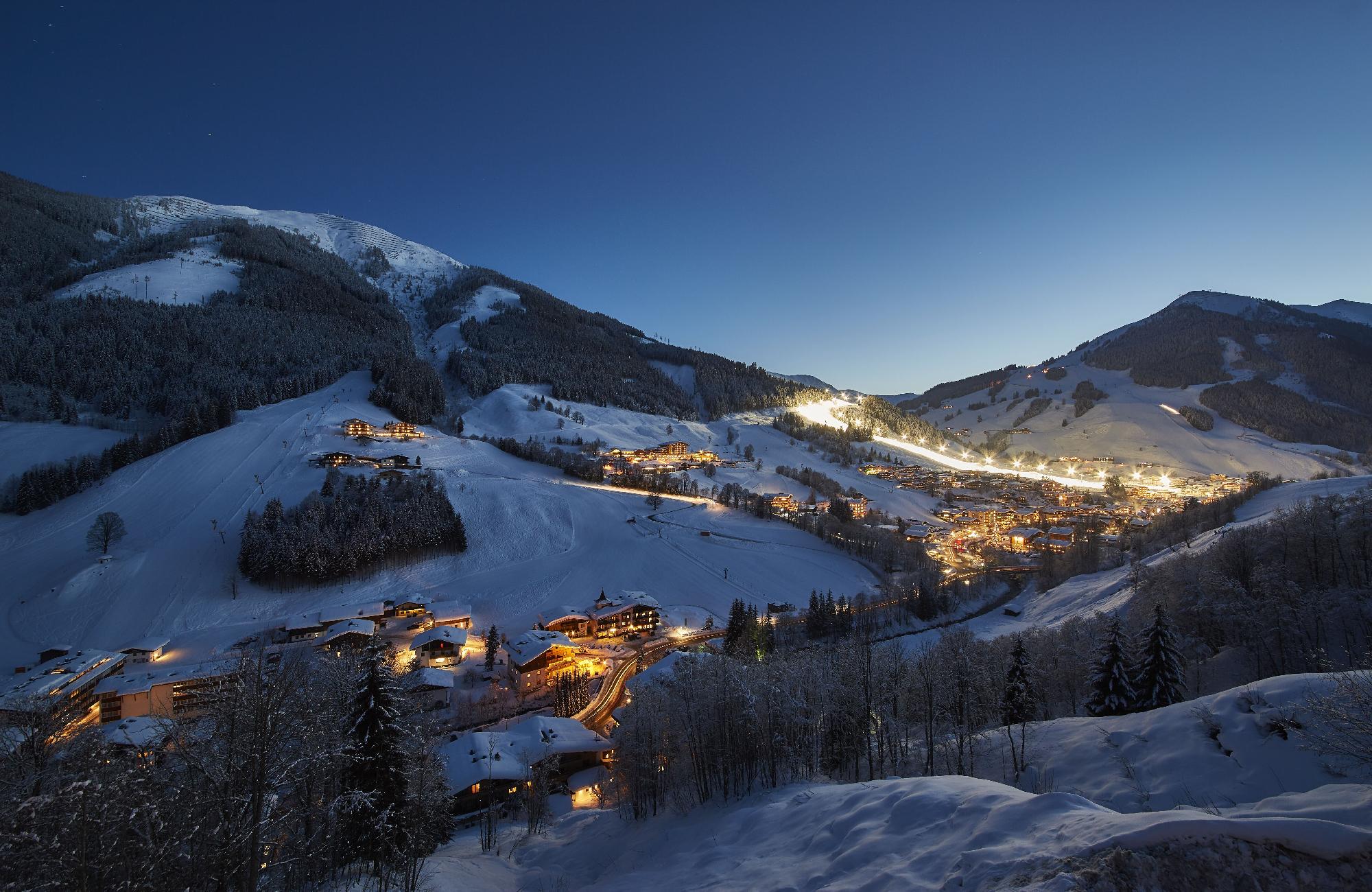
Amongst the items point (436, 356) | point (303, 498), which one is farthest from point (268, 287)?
point (303, 498)

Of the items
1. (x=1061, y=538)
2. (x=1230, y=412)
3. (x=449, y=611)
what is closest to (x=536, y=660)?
(x=449, y=611)

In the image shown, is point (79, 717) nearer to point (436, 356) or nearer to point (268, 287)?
A: point (436, 356)

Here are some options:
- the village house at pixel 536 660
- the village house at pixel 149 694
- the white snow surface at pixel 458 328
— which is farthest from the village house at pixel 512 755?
the white snow surface at pixel 458 328

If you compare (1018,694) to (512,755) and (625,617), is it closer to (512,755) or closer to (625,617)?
(512,755)

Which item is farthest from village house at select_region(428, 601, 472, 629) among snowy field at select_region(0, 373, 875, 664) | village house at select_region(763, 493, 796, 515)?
village house at select_region(763, 493, 796, 515)

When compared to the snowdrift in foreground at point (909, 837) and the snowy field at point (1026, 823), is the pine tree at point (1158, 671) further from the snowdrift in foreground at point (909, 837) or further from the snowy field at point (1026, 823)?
the snowdrift in foreground at point (909, 837)

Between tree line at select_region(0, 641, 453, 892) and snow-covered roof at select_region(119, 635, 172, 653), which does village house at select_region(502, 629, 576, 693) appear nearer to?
tree line at select_region(0, 641, 453, 892)
